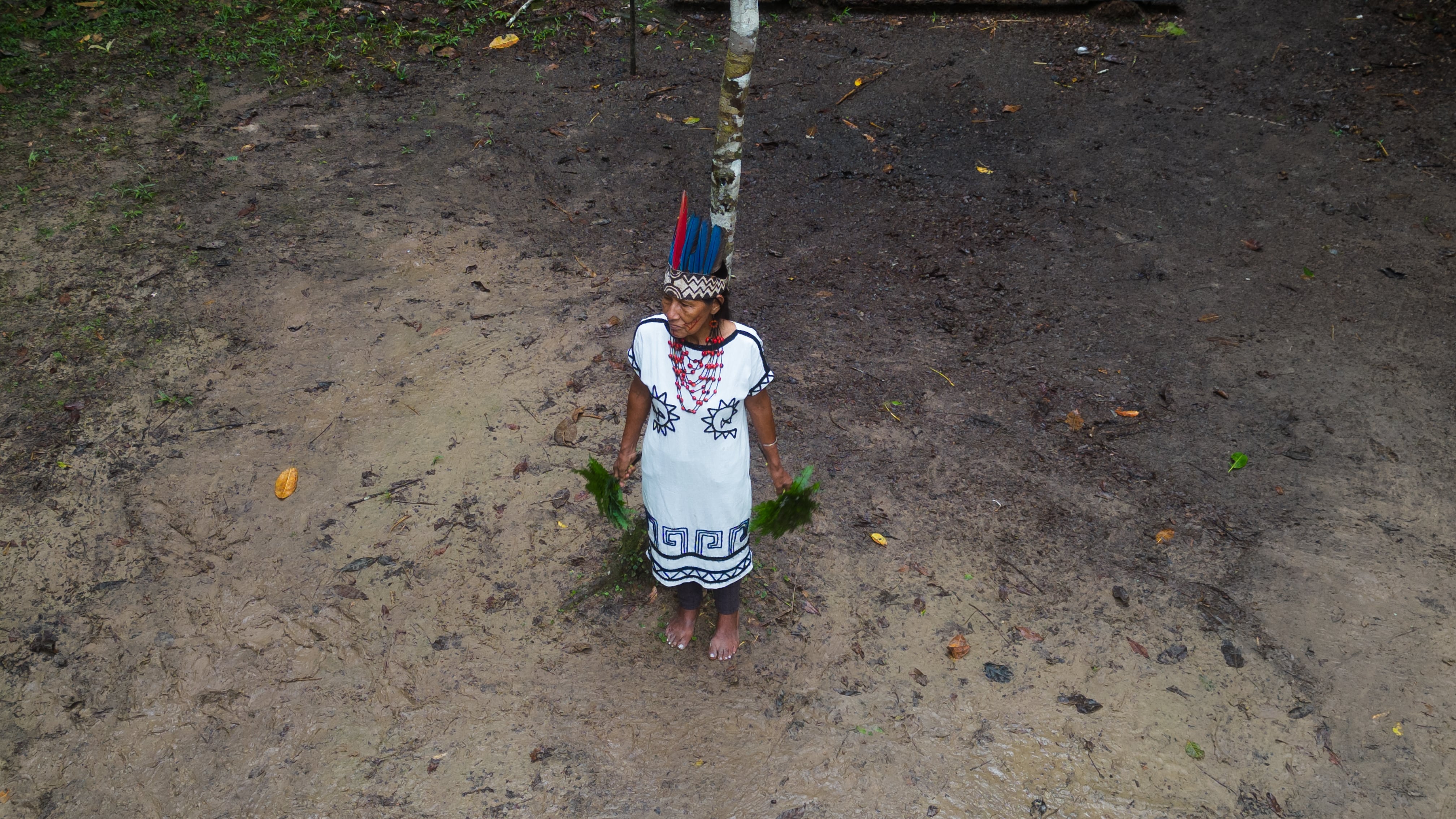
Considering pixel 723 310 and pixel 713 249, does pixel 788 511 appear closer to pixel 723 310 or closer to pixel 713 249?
pixel 723 310

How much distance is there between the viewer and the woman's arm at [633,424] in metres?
3.21

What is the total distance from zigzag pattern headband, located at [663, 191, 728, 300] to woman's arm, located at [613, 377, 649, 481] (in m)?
0.44

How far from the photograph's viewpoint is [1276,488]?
4465 millimetres

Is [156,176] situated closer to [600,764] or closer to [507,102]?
[507,102]

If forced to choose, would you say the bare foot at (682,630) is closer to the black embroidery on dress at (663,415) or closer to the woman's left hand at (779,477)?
the woman's left hand at (779,477)

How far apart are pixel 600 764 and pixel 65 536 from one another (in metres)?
2.84

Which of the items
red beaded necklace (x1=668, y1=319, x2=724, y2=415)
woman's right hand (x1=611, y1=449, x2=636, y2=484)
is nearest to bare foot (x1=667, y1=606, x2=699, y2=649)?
woman's right hand (x1=611, y1=449, x2=636, y2=484)

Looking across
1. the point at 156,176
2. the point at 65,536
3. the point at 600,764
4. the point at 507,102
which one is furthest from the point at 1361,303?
the point at 156,176

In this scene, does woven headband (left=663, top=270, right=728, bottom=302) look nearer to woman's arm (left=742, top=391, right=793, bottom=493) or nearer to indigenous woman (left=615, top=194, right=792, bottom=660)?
indigenous woman (left=615, top=194, right=792, bottom=660)

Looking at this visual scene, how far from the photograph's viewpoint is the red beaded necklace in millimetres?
2998

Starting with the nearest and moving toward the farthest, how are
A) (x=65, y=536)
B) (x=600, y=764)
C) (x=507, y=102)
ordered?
(x=600, y=764) → (x=65, y=536) → (x=507, y=102)

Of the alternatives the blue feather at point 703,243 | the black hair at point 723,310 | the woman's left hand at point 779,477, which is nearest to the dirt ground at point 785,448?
the woman's left hand at point 779,477

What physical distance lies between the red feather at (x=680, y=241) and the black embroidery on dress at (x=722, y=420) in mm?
501

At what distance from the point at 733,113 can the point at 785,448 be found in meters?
1.76
